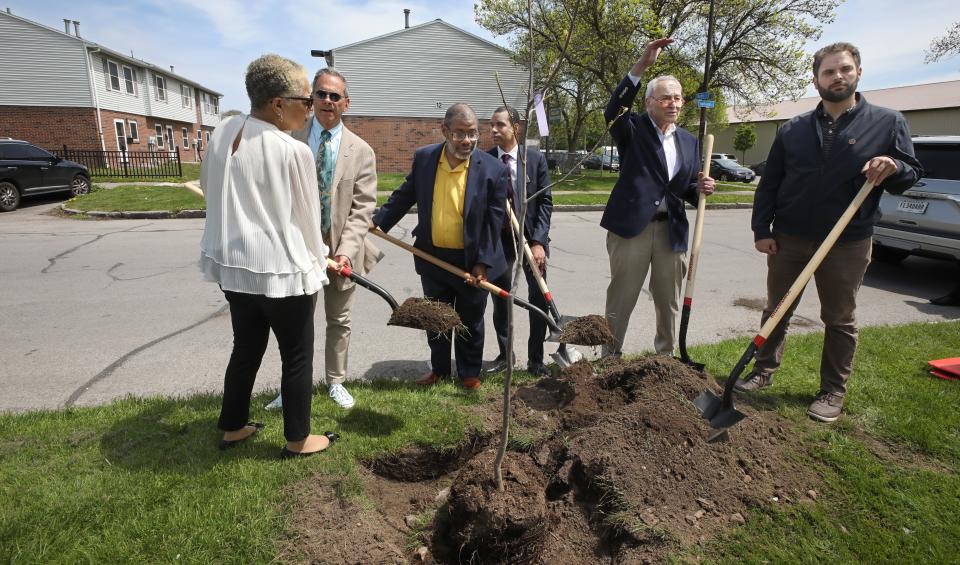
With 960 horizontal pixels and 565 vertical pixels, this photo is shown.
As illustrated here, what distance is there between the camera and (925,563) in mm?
2305

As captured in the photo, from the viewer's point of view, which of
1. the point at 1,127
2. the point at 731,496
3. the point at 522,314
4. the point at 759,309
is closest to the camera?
the point at 731,496

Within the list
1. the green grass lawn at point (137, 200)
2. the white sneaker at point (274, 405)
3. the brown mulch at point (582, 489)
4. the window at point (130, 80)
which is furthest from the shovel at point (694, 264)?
the window at point (130, 80)

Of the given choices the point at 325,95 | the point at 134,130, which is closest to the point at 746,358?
the point at 325,95

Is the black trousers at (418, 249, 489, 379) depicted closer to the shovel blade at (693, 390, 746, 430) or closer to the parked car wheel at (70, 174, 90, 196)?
the shovel blade at (693, 390, 746, 430)

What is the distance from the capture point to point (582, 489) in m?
2.66

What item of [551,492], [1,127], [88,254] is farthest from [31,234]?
[1,127]

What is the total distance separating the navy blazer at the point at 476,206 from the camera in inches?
144

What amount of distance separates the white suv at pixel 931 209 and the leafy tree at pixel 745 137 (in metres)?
41.7

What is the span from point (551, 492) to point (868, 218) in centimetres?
262

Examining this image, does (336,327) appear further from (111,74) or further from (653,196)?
(111,74)

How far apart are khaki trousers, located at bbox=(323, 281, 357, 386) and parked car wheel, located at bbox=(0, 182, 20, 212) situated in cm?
1390

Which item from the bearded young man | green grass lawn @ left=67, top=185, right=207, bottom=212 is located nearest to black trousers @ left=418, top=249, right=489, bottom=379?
the bearded young man

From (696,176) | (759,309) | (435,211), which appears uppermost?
(696,176)

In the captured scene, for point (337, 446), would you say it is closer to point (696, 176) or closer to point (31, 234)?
point (696, 176)
